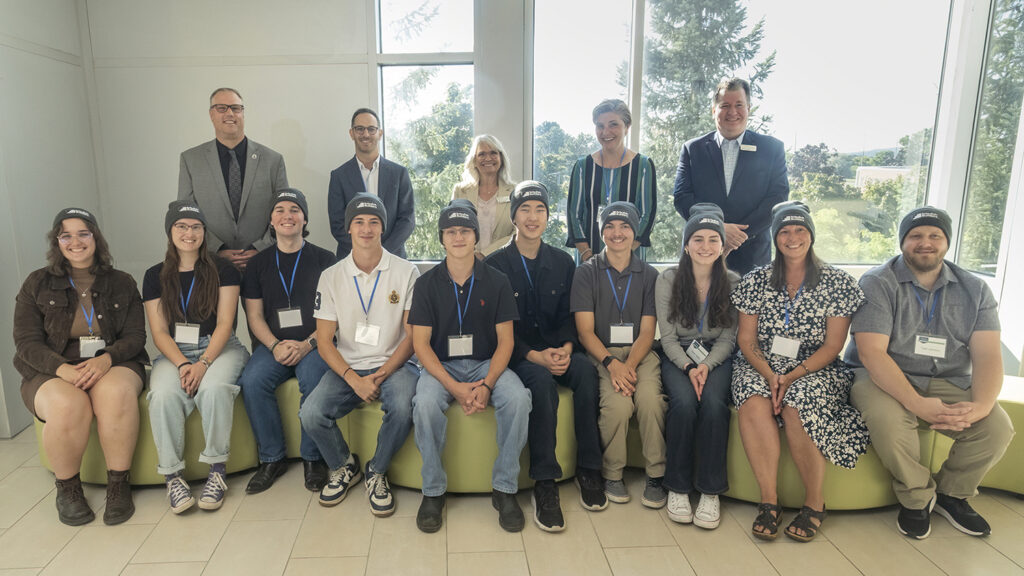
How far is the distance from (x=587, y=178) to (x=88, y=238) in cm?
268

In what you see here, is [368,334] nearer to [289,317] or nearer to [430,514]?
[289,317]

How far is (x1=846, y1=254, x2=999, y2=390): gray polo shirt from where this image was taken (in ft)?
8.29

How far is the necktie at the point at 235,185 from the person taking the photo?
3436mm

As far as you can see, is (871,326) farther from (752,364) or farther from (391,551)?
(391,551)

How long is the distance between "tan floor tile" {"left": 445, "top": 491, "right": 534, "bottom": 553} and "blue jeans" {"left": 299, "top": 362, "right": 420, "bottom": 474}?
396 millimetres

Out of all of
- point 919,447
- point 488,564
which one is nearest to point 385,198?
point 488,564

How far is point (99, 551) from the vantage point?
2.32 metres

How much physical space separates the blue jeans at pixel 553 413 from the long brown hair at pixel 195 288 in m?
1.60

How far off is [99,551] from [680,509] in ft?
8.12

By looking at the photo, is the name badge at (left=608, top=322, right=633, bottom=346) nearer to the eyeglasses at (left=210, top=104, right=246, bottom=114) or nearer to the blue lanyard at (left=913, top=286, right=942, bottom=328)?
the blue lanyard at (left=913, top=286, right=942, bottom=328)

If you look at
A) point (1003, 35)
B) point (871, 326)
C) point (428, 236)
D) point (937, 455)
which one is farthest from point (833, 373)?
point (1003, 35)

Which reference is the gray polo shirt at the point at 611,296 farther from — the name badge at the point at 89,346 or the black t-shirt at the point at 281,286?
the name badge at the point at 89,346

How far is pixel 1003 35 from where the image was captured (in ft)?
13.9

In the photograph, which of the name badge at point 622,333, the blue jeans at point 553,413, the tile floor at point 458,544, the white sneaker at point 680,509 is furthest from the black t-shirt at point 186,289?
the white sneaker at point 680,509
